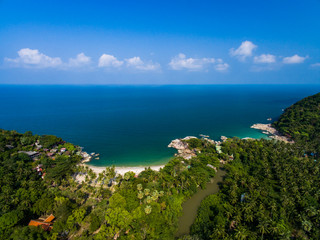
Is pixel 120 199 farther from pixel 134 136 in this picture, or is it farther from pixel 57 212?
pixel 134 136

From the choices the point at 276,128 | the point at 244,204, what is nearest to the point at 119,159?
the point at 244,204

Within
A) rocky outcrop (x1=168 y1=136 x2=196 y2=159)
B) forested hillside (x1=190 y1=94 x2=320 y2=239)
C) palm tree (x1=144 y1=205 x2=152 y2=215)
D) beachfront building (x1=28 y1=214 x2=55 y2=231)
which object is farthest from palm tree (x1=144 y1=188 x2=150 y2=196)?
rocky outcrop (x1=168 y1=136 x2=196 y2=159)

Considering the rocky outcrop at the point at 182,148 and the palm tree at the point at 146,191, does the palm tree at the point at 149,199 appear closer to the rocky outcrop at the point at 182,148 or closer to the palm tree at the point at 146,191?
the palm tree at the point at 146,191

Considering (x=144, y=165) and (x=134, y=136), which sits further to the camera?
(x=134, y=136)

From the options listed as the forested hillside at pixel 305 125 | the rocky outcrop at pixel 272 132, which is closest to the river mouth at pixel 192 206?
the forested hillside at pixel 305 125

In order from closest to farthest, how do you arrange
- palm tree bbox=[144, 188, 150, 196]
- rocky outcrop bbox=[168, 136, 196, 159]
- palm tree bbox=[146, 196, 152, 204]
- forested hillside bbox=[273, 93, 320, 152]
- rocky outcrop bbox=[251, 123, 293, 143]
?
palm tree bbox=[146, 196, 152, 204], palm tree bbox=[144, 188, 150, 196], rocky outcrop bbox=[168, 136, 196, 159], forested hillside bbox=[273, 93, 320, 152], rocky outcrop bbox=[251, 123, 293, 143]

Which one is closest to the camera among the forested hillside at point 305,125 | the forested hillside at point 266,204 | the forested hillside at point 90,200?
the forested hillside at point 90,200

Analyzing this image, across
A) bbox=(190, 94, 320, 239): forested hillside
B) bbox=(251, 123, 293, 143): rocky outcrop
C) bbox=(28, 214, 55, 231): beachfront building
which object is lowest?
bbox=(28, 214, 55, 231): beachfront building

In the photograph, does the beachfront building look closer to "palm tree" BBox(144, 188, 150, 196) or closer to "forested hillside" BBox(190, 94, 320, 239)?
"palm tree" BBox(144, 188, 150, 196)

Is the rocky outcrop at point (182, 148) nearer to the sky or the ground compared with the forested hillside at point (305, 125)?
nearer to the ground
